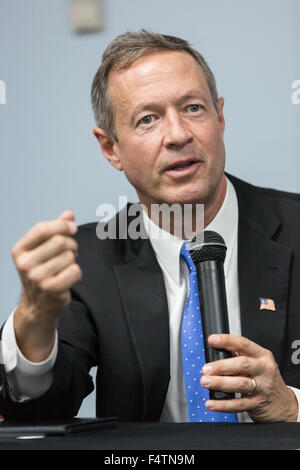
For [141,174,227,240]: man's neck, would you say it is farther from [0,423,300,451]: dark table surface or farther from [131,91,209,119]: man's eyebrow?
[0,423,300,451]: dark table surface

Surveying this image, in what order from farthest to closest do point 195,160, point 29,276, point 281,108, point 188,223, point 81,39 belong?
point 81,39
point 281,108
point 188,223
point 195,160
point 29,276

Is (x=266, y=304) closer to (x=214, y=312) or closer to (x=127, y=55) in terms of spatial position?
(x=214, y=312)

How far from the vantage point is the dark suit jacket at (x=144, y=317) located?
1609 millimetres

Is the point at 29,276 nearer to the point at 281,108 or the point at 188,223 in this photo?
the point at 188,223

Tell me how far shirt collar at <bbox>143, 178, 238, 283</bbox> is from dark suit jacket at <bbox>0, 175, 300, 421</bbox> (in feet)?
0.10

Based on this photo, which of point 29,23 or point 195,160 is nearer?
point 195,160

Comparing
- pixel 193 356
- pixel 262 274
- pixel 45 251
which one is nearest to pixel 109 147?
pixel 262 274

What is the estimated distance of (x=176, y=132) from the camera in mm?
1629

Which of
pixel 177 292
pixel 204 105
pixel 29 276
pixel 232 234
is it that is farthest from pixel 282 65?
pixel 29 276

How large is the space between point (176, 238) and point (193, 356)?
36 cm

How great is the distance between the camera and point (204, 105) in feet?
5.68

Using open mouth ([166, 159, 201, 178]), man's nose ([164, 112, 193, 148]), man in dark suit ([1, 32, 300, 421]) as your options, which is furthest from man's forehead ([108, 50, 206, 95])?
open mouth ([166, 159, 201, 178])

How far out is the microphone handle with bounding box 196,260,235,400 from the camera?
1183 millimetres

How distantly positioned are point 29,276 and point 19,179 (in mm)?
1354
